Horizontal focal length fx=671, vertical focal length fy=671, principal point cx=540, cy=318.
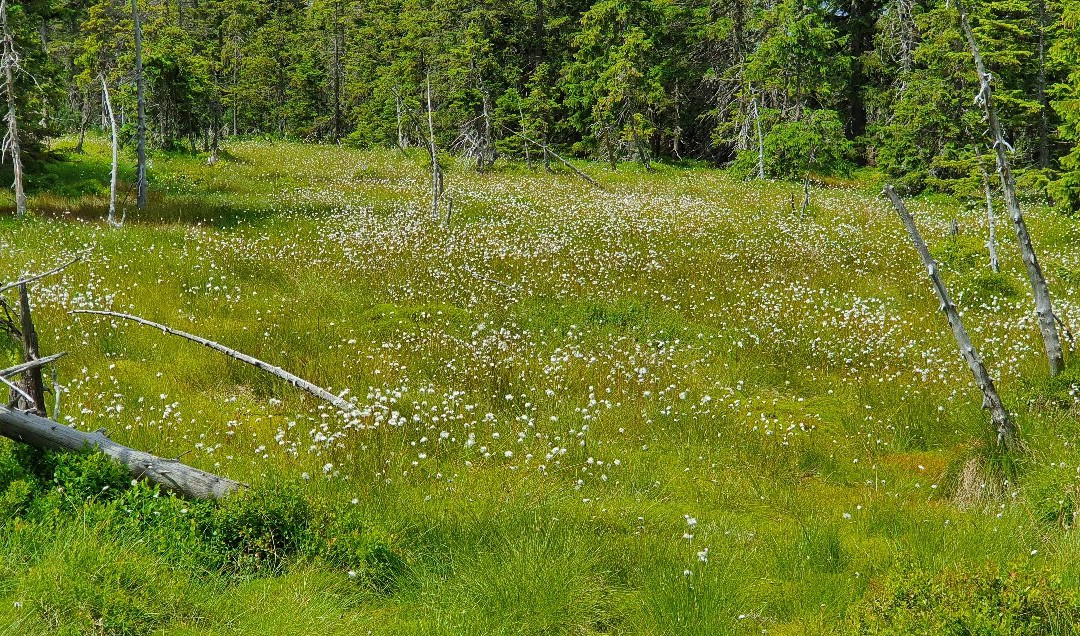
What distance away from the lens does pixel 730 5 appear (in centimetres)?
3719

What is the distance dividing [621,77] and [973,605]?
33541 millimetres

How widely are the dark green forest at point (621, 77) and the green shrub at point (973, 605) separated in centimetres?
1132

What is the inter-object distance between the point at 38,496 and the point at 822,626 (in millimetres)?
4860

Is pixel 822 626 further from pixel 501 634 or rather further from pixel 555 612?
pixel 501 634

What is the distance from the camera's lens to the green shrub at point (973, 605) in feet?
11.1

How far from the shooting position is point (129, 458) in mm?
4707

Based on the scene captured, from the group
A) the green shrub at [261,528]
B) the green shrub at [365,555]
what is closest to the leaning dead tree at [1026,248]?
the green shrub at [365,555]

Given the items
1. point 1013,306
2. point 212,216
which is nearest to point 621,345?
point 1013,306

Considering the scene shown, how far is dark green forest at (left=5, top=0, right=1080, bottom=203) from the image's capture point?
2025 cm

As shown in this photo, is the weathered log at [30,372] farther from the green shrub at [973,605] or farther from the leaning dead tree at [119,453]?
the green shrub at [973,605]

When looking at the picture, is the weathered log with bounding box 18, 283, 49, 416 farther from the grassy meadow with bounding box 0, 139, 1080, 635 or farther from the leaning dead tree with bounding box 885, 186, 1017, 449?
the leaning dead tree with bounding box 885, 186, 1017, 449

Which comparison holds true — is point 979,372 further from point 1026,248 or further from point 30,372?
point 30,372

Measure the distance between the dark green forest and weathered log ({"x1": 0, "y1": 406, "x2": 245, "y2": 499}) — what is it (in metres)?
11.5

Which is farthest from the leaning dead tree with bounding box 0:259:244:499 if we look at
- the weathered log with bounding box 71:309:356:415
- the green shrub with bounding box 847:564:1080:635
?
the green shrub with bounding box 847:564:1080:635
